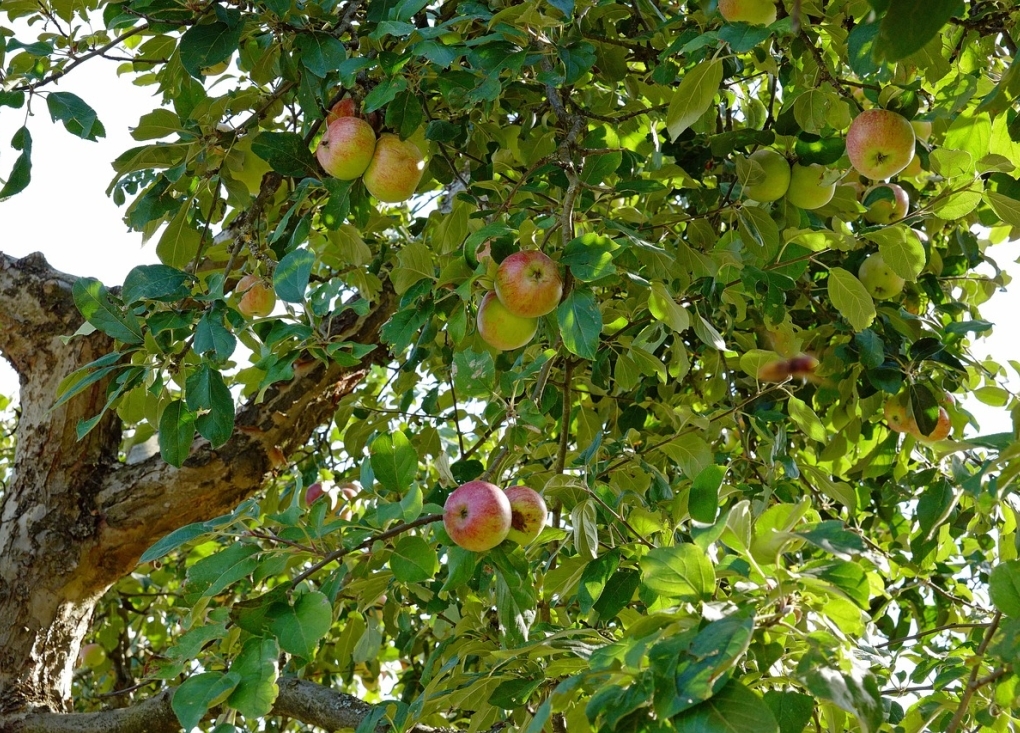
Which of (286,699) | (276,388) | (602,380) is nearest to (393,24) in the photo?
(602,380)

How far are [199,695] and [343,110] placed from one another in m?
1.16

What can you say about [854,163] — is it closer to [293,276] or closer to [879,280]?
[879,280]

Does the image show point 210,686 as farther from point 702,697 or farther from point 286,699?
point 286,699

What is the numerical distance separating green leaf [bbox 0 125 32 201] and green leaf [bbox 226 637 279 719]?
3.60 feet

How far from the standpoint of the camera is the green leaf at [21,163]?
5.57 ft

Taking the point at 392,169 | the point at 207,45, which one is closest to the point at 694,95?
the point at 392,169

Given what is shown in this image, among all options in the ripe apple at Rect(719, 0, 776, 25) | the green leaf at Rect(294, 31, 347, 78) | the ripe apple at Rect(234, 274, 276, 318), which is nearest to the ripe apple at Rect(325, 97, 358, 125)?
the green leaf at Rect(294, 31, 347, 78)

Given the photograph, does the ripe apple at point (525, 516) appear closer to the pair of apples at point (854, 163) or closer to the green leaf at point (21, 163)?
the pair of apples at point (854, 163)

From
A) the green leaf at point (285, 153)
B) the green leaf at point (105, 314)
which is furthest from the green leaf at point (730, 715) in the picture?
the green leaf at point (285, 153)

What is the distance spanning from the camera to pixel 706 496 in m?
1.01

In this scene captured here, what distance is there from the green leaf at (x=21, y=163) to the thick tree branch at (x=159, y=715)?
123cm

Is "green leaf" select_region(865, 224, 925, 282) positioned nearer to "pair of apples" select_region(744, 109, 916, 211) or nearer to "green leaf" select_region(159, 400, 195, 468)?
"pair of apples" select_region(744, 109, 916, 211)

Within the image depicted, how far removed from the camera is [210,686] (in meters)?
1.04

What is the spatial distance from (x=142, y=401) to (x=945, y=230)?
1.92 meters
